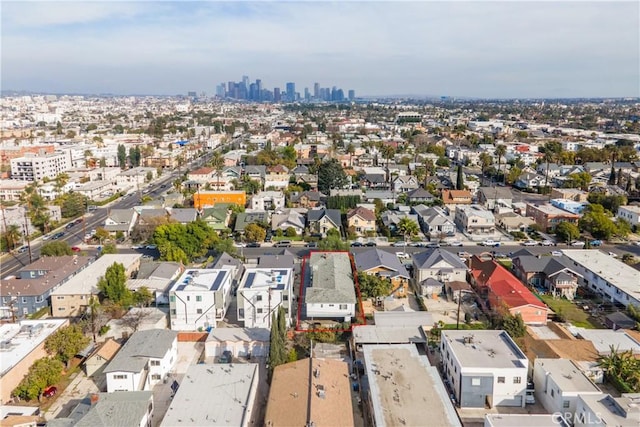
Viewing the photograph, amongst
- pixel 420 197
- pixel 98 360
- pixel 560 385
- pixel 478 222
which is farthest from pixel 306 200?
pixel 560 385

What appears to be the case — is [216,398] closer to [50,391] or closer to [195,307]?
[50,391]

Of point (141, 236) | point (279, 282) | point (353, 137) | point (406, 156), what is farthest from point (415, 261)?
point (353, 137)

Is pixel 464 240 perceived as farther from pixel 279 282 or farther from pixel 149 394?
pixel 149 394

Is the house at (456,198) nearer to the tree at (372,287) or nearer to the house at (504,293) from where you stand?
the house at (504,293)

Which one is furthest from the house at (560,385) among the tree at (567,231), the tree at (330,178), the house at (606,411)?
the tree at (330,178)

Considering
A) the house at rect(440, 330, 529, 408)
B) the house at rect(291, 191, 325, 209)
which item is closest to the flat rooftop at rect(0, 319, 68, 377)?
the house at rect(440, 330, 529, 408)
